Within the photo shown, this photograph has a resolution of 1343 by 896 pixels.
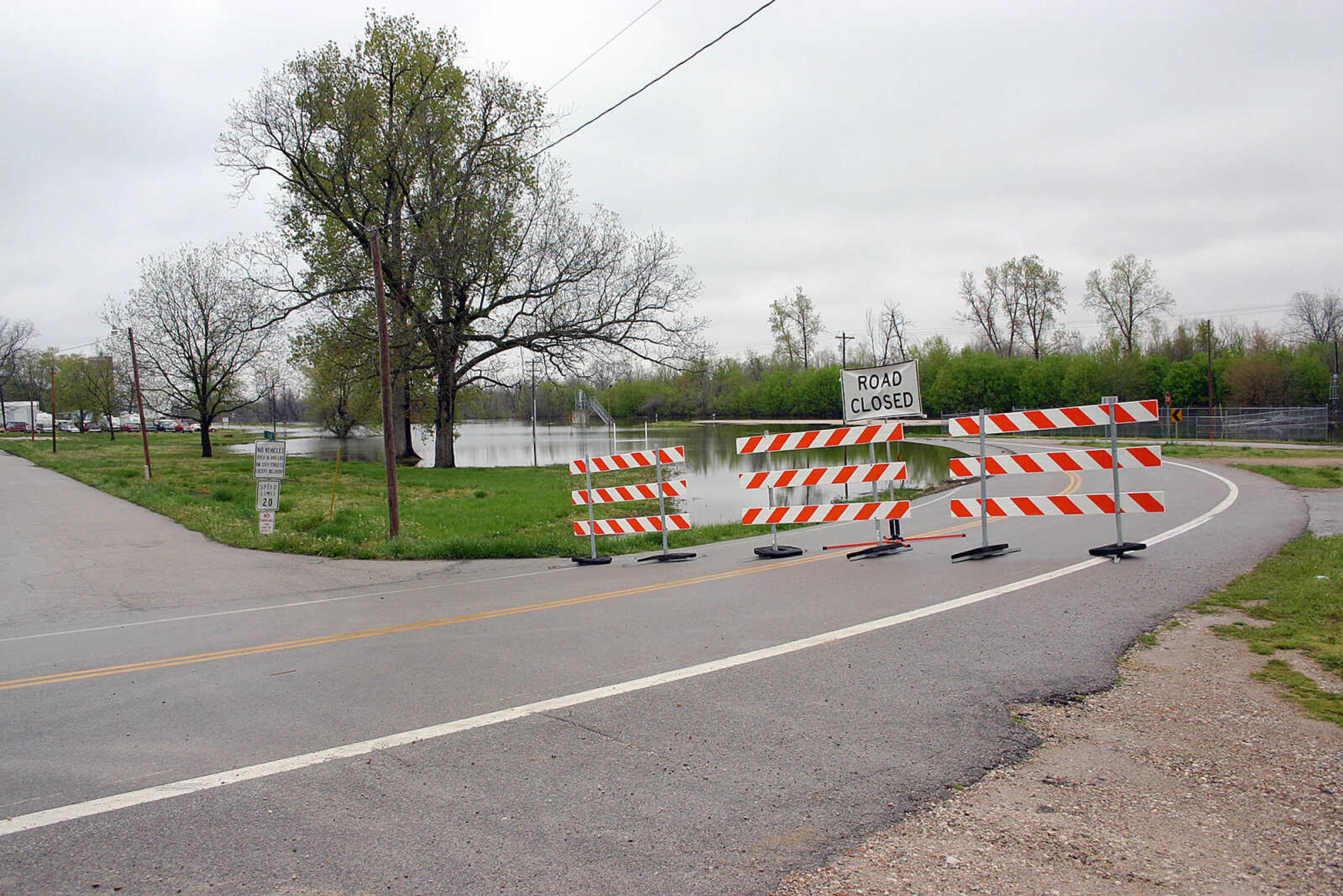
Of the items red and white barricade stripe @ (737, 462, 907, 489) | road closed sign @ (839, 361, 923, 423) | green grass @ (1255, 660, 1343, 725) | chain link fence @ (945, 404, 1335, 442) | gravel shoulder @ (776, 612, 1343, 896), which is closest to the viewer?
gravel shoulder @ (776, 612, 1343, 896)

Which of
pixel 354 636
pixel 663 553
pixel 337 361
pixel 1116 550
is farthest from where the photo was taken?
pixel 337 361

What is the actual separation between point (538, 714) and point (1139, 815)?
3304 millimetres

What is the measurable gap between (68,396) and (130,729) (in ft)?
269

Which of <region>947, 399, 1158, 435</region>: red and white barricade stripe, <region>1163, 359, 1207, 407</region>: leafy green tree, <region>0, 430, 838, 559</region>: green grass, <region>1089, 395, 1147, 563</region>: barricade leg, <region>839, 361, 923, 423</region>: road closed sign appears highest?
<region>1163, 359, 1207, 407</region>: leafy green tree

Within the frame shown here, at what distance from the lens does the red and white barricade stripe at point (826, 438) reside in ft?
34.9

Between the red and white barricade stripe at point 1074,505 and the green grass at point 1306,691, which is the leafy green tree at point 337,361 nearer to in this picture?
the red and white barricade stripe at point 1074,505

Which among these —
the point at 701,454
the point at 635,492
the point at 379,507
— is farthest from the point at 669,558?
the point at 701,454

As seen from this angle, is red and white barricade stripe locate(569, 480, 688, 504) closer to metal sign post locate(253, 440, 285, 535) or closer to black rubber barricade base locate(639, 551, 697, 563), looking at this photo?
black rubber barricade base locate(639, 551, 697, 563)

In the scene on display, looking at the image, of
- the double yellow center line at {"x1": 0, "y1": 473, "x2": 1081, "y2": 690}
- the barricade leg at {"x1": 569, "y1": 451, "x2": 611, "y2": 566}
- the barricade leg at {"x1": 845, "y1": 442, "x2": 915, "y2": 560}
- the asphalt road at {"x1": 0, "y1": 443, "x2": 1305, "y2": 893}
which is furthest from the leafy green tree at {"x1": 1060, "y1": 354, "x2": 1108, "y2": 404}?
the double yellow center line at {"x1": 0, "y1": 473, "x2": 1081, "y2": 690}

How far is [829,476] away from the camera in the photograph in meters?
10.9

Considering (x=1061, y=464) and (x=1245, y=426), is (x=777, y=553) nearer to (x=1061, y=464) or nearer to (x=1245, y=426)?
(x=1061, y=464)

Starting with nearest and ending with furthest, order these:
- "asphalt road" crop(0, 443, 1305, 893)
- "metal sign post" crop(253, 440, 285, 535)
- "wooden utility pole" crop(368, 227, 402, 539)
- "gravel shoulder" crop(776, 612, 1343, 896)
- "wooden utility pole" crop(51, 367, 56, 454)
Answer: "gravel shoulder" crop(776, 612, 1343, 896) < "asphalt road" crop(0, 443, 1305, 893) < "wooden utility pole" crop(368, 227, 402, 539) < "metal sign post" crop(253, 440, 285, 535) < "wooden utility pole" crop(51, 367, 56, 454)

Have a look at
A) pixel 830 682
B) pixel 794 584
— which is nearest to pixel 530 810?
pixel 830 682

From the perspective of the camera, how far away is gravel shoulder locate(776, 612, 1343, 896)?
3021mm
